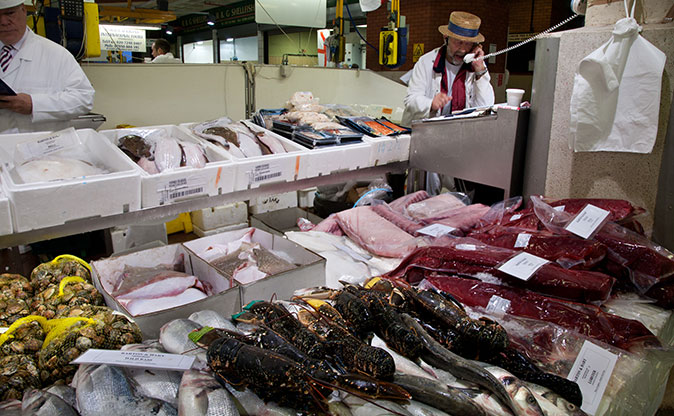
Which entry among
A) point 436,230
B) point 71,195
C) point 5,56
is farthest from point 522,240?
point 5,56

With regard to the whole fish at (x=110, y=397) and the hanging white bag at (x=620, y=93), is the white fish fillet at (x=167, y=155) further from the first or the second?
the hanging white bag at (x=620, y=93)

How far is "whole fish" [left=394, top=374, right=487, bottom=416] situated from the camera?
113cm

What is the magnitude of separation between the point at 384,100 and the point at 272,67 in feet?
6.18

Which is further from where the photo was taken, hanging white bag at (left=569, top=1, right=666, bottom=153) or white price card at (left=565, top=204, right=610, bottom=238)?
hanging white bag at (left=569, top=1, right=666, bottom=153)

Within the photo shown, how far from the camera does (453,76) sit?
4.48 meters

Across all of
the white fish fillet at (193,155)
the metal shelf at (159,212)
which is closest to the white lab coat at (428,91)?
the metal shelf at (159,212)

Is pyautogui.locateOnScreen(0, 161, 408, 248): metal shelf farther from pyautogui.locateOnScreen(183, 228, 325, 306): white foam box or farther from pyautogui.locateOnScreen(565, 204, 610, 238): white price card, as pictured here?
pyautogui.locateOnScreen(565, 204, 610, 238): white price card

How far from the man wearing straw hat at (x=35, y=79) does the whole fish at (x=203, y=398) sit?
9.93 feet

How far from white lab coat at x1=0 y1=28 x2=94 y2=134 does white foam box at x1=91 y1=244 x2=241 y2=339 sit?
1919 millimetres

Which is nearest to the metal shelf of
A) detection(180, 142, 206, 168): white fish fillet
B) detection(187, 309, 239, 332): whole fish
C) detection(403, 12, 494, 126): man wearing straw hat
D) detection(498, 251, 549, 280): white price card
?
detection(180, 142, 206, 168): white fish fillet

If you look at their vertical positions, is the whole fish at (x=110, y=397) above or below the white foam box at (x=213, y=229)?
above

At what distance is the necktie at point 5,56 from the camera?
138 inches

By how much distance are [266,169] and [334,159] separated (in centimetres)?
46

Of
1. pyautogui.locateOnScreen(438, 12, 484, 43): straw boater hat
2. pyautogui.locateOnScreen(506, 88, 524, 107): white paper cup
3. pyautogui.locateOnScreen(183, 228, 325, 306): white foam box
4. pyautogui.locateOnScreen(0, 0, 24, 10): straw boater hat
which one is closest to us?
pyautogui.locateOnScreen(183, 228, 325, 306): white foam box
